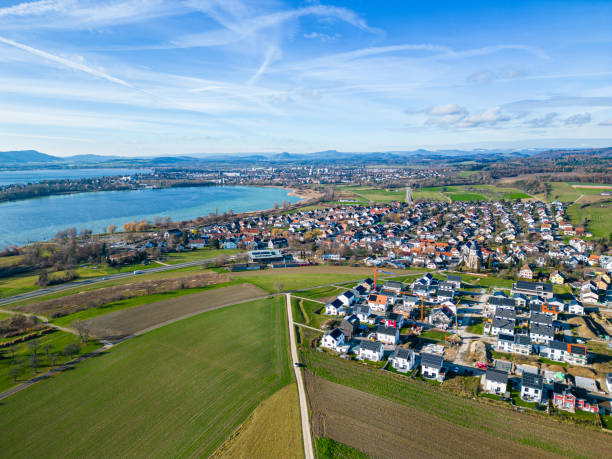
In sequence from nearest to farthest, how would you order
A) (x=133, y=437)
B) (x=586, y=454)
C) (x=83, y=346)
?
(x=586, y=454)
(x=133, y=437)
(x=83, y=346)

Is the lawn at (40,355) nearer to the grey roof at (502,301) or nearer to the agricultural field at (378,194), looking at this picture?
the grey roof at (502,301)

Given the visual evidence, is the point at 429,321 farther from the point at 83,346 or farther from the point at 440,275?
the point at 83,346

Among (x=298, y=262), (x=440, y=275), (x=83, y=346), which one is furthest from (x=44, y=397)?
(x=440, y=275)

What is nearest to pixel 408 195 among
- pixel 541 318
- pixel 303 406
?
pixel 541 318

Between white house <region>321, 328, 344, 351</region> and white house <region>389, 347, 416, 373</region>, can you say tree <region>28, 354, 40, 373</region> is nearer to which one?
white house <region>321, 328, 344, 351</region>

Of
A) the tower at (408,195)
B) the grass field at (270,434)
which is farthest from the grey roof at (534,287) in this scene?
the tower at (408,195)

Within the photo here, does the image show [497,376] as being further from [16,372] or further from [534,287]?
[16,372]

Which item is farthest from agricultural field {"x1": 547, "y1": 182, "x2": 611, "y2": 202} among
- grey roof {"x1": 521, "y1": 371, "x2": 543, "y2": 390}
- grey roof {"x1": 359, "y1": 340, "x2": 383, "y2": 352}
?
grey roof {"x1": 359, "y1": 340, "x2": 383, "y2": 352}
